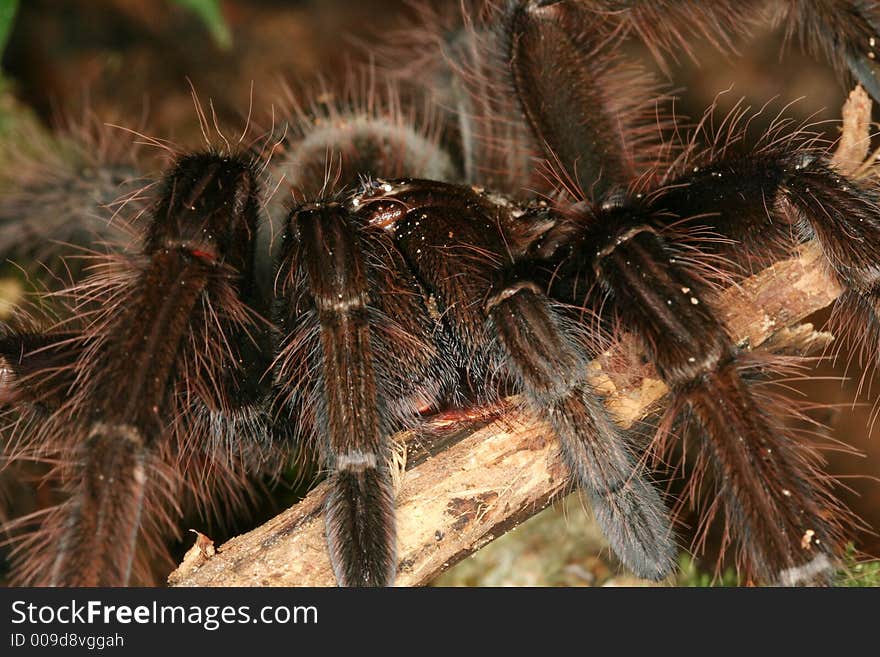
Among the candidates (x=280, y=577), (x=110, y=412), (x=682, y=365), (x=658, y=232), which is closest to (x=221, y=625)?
(x=280, y=577)

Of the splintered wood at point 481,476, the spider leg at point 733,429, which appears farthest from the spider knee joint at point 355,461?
the spider leg at point 733,429

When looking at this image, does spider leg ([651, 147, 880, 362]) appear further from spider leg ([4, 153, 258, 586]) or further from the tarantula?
spider leg ([4, 153, 258, 586])


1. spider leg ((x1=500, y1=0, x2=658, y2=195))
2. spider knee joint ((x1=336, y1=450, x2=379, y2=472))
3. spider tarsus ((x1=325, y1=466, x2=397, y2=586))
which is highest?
spider leg ((x1=500, y1=0, x2=658, y2=195))

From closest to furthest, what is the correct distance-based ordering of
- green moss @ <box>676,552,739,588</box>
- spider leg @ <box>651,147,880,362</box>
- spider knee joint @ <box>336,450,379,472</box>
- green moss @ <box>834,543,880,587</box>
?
spider knee joint @ <box>336,450,379,472</box>
spider leg @ <box>651,147,880,362</box>
green moss @ <box>834,543,880,587</box>
green moss @ <box>676,552,739,588</box>

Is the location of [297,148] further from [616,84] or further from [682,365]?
[682,365]

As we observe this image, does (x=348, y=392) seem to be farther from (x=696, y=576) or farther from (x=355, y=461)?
→ (x=696, y=576)

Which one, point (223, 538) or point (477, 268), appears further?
point (223, 538)

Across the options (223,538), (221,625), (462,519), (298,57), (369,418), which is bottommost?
(221,625)

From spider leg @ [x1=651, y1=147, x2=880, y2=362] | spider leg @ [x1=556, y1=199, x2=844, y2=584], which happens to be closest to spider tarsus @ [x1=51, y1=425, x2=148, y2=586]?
spider leg @ [x1=556, y1=199, x2=844, y2=584]
